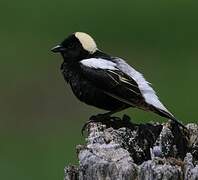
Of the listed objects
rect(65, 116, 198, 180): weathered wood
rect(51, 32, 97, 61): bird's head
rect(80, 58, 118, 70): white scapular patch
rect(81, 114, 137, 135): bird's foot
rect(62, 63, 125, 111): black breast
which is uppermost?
rect(51, 32, 97, 61): bird's head

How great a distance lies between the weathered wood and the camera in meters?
5.21

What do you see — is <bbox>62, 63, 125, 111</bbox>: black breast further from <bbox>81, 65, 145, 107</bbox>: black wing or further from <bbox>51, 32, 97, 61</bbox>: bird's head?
<bbox>51, 32, 97, 61</bbox>: bird's head

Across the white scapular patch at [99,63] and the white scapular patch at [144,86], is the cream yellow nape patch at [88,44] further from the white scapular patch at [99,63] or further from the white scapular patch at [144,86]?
the white scapular patch at [144,86]

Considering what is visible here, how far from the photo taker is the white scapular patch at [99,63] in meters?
8.00

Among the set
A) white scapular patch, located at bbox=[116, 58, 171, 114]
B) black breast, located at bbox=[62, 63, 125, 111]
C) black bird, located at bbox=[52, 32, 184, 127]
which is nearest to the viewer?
white scapular patch, located at bbox=[116, 58, 171, 114]

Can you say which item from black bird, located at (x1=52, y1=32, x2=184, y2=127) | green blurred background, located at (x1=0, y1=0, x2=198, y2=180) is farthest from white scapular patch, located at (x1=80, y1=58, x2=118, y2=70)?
green blurred background, located at (x1=0, y1=0, x2=198, y2=180)

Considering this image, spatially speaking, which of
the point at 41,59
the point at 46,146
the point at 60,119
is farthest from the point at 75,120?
the point at 41,59

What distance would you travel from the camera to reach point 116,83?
7949mm

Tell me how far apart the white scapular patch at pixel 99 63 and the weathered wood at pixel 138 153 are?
105 cm

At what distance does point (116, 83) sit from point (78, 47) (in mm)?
690

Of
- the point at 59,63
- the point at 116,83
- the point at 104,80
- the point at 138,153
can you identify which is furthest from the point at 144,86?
the point at 59,63

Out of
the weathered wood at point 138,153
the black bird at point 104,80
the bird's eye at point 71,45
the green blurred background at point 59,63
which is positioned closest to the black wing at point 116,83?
the black bird at point 104,80

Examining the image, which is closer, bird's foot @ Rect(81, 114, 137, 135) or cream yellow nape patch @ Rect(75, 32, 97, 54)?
bird's foot @ Rect(81, 114, 137, 135)

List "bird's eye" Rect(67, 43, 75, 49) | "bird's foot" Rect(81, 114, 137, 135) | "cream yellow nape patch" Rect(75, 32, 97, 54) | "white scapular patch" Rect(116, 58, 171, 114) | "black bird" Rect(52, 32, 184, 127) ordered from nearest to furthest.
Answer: "bird's foot" Rect(81, 114, 137, 135) < "white scapular patch" Rect(116, 58, 171, 114) < "black bird" Rect(52, 32, 184, 127) < "cream yellow nape patch" Rect(75, 32, 97, 54) < "bird's eye" Rect(67, 43, 75, 49)
